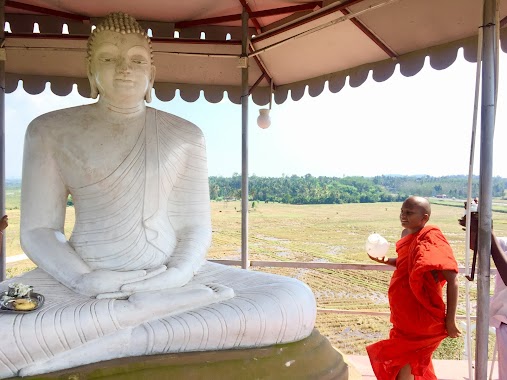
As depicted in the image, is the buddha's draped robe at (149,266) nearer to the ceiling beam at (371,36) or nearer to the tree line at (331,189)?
the ceiling beam at (371,36)

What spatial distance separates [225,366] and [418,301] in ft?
5.15

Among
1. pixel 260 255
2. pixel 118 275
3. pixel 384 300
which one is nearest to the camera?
pixel 118 275

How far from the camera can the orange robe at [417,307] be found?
121 inches

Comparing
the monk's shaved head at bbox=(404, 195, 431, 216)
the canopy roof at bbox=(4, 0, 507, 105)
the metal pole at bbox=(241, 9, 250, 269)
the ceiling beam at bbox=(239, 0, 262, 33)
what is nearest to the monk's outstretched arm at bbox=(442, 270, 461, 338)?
the monk's shaved head at bbox=(404, 195, 431, 216)

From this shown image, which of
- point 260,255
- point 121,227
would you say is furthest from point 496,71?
point 260,255

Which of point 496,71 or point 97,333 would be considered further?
point 496,71

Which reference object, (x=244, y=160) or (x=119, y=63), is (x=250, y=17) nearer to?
(x=244, y=160)

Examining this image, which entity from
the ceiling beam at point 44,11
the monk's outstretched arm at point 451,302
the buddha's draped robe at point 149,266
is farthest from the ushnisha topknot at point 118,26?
the monk's outstretched arm at point 451,302

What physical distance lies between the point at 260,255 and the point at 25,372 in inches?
404

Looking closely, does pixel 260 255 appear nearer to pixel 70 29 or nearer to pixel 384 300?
pixel 384 300

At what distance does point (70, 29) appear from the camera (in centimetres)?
447

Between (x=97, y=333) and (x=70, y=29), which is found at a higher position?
(x=70, y=29)

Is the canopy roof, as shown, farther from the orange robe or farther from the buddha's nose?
the orange robe

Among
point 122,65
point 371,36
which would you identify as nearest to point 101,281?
point 122,65
